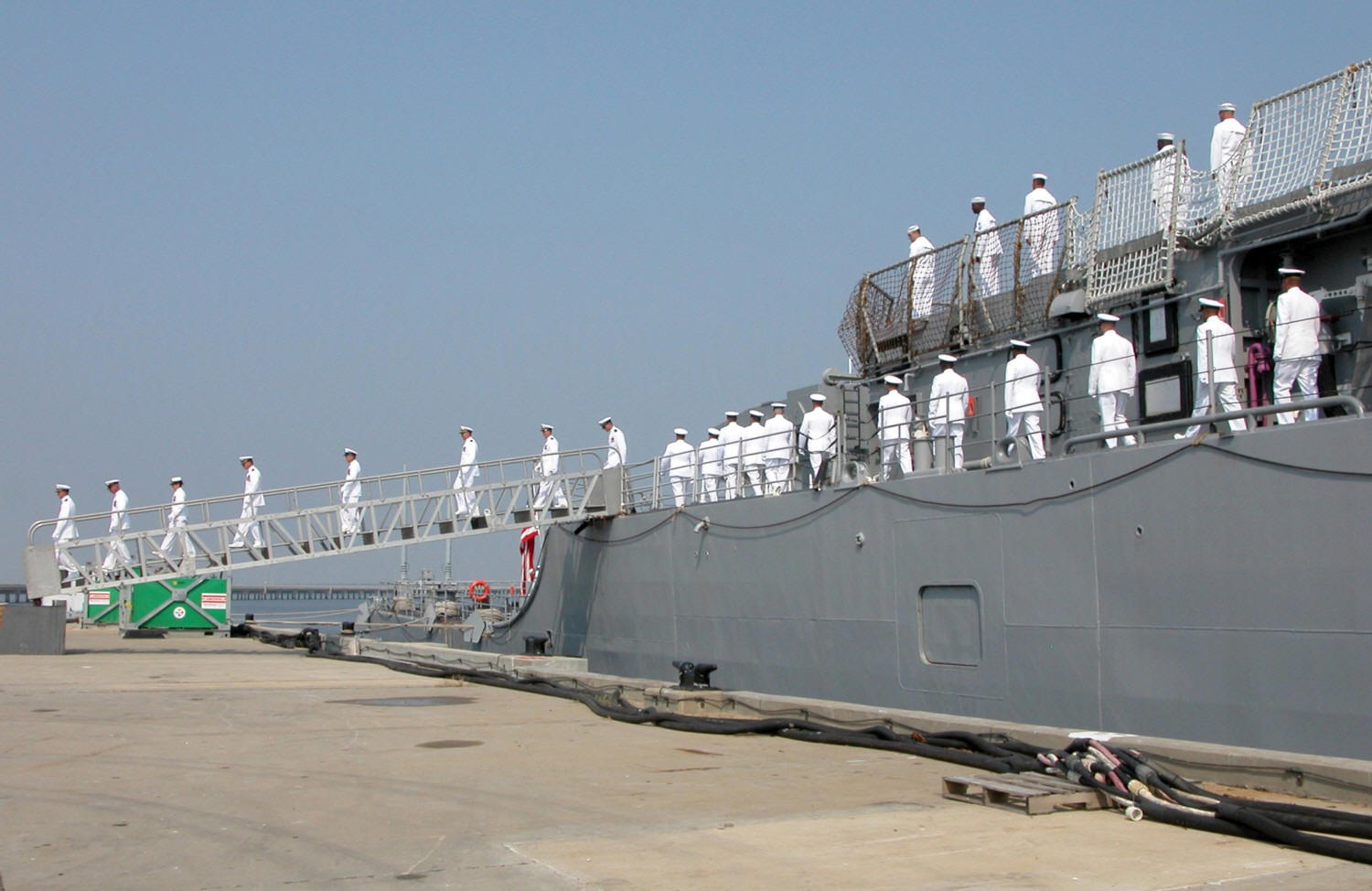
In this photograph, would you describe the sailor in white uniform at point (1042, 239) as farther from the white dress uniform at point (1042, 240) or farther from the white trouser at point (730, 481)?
the white trouser at point (730, 481)

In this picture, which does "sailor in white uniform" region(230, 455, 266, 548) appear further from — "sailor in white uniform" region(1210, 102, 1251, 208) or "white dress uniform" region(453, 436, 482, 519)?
Answer: "sailor in white uniform" region(1210, 102, 1251, 208)

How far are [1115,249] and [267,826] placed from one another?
9.19 metres

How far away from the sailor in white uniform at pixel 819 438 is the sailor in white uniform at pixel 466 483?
663 cm

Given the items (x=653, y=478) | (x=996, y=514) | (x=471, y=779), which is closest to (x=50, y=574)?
(x=653, y=478)

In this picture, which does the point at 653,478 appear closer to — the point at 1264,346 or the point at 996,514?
the point at 996,514

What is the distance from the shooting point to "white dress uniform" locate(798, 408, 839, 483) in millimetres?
14539

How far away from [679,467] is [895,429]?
4652 mm

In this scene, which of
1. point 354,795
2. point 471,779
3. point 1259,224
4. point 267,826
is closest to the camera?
point 267,826

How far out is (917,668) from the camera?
1209 cm

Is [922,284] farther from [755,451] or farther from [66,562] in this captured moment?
[66,562]

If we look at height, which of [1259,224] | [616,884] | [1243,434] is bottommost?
[616,884]

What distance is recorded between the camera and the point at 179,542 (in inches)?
754

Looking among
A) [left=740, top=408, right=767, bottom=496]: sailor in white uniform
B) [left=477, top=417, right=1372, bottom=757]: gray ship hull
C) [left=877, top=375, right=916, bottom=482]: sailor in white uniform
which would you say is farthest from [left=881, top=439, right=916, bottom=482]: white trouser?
[left=740, top=408, right=767, bottom=496]: sailor in white uniform

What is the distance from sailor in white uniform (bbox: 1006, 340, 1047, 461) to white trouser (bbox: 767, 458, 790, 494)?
384 centimetres
